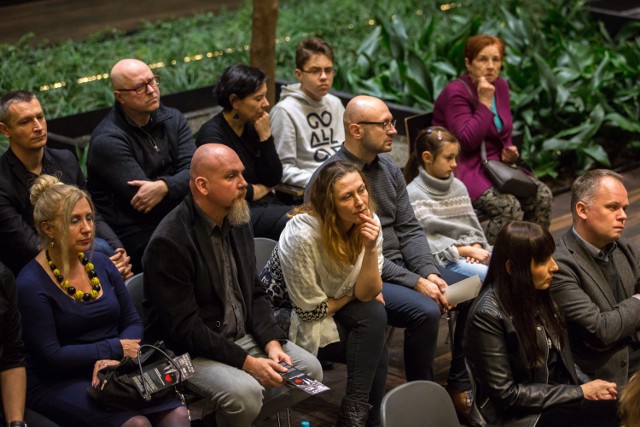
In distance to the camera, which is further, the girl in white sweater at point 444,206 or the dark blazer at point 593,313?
the girl in white sweater at point 444,206

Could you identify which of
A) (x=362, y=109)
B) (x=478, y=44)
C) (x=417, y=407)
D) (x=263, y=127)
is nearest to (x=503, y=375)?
(x=417, y=407)

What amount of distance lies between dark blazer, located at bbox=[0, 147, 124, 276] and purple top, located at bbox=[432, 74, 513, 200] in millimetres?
2136

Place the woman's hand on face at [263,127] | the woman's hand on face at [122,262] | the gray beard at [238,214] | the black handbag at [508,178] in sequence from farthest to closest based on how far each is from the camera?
1. the black handbag at [508,178]
2. the woman's hand on face at [263,127]
3. the woman's hand on face at [122,262]
4. the gray beard at [238,214]

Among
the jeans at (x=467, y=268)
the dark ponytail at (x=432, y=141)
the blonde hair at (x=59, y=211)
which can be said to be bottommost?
the jeans at (x=467, y=268)

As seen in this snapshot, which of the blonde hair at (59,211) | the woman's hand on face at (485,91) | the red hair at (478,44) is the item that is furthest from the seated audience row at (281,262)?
the red hair at (478,44)

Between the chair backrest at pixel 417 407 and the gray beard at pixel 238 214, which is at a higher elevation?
the gray beard at pixel 238 214

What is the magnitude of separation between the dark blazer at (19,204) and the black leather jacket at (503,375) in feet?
5.61

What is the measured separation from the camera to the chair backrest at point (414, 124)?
229 inches

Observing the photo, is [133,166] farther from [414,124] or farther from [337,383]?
[414,124]

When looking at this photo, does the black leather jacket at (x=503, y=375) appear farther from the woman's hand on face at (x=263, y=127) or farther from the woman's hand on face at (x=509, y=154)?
the woman's hand on face at (x=509, y=154)

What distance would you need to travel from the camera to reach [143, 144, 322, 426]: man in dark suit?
12.5ft

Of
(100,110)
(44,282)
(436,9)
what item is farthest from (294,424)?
(436,9)

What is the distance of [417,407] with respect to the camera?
3.29 m

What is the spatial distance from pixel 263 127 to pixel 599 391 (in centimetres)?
213
